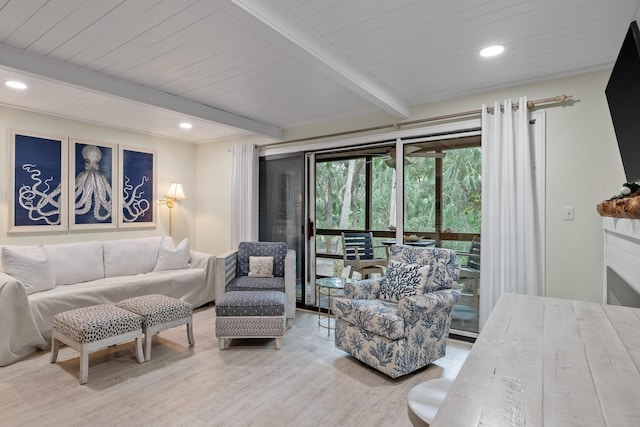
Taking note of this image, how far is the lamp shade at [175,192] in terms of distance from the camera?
491cm

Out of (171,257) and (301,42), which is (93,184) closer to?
(171,257)

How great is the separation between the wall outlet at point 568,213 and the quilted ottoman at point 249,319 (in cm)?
244

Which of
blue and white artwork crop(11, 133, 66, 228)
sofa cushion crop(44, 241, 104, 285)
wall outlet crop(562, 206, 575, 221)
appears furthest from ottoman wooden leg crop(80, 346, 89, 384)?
wall outlet crop(562, 206, 575, 221)

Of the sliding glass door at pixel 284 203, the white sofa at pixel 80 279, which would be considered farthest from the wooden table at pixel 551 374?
the white sofa at pixel 80 279

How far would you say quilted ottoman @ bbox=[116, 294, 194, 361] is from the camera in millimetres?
2828

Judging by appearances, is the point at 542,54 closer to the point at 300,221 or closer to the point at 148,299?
the point at 300,221

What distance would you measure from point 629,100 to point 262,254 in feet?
11.2

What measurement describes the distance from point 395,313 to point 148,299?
214cm

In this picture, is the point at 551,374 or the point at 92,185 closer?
the point at 551,374

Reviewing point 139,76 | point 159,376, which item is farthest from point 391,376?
point 139,76

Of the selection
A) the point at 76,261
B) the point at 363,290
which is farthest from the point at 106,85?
the point at 363,290

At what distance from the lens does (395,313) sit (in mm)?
2553

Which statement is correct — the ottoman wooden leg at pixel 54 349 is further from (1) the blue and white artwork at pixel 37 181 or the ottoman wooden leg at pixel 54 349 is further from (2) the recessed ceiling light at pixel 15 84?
(2) the recessed ceiling light at pixel 15 84

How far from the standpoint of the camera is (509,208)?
2.90m
